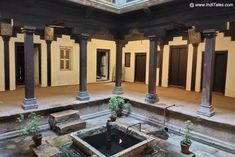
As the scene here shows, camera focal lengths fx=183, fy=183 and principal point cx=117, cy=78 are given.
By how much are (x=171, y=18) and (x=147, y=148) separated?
11.6 ft

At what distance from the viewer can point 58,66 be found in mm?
8469

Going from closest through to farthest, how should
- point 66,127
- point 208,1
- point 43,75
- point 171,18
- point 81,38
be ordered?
point 208,1
point 66,127
point 171,18
point 81,38
point 43,75

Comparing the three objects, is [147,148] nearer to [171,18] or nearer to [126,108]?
[126,108]

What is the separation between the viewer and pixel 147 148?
3.07 metres

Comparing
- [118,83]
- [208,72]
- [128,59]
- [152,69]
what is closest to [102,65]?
[128,59]

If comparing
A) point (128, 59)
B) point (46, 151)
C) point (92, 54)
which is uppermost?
point (92, 54)

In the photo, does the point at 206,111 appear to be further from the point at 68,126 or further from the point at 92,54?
the point at 92,54

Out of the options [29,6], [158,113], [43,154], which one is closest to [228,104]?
[158,113]

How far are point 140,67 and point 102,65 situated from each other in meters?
2.36

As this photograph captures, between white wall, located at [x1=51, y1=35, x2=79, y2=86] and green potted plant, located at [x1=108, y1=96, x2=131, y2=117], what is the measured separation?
393 centimetres

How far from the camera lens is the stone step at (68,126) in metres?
4.33

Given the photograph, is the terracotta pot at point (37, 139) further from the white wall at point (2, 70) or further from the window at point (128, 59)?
the window at point (128, 59)

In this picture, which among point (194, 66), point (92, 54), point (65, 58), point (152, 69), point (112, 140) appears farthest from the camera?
point (92, 54)

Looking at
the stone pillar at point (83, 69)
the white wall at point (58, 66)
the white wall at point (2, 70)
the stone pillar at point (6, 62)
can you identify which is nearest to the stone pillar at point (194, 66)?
the stone pillar at point (83, 69)
